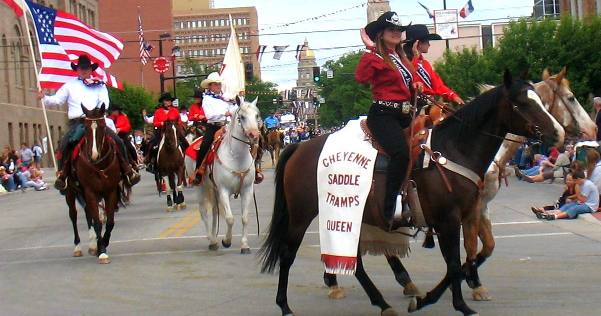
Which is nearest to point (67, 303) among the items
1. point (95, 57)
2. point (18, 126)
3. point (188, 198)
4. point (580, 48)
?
point (95, 57)

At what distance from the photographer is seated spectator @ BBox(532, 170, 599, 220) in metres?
18.3

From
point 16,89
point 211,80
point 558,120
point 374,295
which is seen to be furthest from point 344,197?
point 16,89

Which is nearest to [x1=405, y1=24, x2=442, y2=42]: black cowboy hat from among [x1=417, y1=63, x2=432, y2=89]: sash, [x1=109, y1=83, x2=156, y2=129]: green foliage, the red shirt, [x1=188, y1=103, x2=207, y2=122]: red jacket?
[x1=417, y1=63, x2=432, y2=89]: sash

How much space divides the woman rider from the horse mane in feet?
1.54

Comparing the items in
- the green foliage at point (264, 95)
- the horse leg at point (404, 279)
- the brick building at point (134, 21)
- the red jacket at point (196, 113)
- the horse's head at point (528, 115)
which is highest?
the brick building at point (134, 21)

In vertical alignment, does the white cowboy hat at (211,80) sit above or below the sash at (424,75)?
above

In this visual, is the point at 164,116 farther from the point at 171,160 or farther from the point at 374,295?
the point at 374,295

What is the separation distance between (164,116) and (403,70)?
1599cm

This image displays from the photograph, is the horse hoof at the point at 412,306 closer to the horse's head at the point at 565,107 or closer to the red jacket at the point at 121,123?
the horse's head at the point at 565,107

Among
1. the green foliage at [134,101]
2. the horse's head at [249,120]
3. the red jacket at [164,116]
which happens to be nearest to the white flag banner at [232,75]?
the horse's head at [249,120]

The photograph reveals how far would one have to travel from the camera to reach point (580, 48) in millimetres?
40344

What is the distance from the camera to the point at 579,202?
18.5 meters

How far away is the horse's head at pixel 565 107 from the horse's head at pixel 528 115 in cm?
141

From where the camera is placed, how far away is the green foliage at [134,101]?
3435 inches
